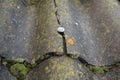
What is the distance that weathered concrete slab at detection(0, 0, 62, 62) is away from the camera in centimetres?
144

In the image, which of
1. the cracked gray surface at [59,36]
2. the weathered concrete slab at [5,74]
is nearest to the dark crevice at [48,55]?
the cracked gray surface at [59,36]

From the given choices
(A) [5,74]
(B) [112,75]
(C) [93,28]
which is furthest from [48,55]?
(C) [93,28]

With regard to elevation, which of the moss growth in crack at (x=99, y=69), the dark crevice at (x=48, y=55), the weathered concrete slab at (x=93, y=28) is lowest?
the moss growth in crack at (x=99, y=69)

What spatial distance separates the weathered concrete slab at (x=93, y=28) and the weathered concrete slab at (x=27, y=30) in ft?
0.32

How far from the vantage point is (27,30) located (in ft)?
5.45

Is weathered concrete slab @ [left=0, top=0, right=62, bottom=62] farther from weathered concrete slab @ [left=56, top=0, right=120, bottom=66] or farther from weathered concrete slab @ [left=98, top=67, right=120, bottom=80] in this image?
weathered concrete slab @ [left=98, top=67, right=120, bottom=80]

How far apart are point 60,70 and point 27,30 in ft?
1.71

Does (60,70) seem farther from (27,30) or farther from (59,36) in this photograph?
(27,30)

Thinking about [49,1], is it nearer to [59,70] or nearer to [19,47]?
[19,47]

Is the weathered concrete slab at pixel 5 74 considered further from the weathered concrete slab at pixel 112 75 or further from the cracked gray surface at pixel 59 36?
the weathered concrete slab at pixel 112 75

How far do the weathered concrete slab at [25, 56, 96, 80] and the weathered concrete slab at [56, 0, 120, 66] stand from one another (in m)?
0.08

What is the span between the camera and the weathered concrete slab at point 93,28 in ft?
4.88

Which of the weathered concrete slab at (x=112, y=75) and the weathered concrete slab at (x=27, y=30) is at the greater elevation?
the weathered concrete slab at (x=27, y=30)

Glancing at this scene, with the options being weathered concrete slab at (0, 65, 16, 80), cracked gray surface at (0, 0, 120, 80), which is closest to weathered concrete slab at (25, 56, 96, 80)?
cracked gray surface at (0, 0, 120, 80)
